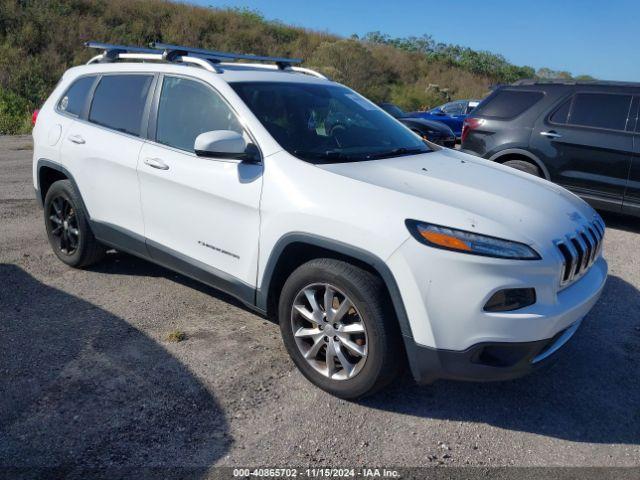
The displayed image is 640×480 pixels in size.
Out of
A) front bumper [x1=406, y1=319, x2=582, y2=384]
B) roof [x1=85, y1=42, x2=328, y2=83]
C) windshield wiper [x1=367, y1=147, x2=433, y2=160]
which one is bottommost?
front bumper [x1=406, y1=319, x2=582, y2=384]

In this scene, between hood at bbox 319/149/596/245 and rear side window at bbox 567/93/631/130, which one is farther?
rear side window at bbox 567/93/631/130

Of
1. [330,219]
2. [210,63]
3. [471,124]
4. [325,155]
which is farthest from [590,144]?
[330,219]

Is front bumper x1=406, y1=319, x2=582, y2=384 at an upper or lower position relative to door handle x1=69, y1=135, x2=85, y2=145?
lower

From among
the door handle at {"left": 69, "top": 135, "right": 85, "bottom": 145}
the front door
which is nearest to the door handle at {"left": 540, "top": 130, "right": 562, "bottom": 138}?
the front door

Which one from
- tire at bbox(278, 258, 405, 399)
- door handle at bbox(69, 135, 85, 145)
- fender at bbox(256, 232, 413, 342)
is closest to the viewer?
fender at bbox(256, 232, 413, 342)

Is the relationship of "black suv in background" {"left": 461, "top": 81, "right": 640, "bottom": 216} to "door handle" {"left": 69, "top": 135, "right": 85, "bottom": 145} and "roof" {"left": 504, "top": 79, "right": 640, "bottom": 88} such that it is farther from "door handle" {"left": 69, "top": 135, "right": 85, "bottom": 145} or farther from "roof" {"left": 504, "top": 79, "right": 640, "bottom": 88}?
"door handle" {"left": 69, "top": 135, "right": 85, "bottom": 145}

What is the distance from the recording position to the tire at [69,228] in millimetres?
4965

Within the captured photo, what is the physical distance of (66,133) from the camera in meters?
5.00

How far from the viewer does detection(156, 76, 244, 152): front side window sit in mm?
3908

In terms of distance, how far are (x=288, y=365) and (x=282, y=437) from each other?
0.73 metres

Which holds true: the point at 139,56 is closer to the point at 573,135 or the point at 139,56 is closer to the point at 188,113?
the point at 188,113

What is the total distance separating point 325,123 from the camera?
13.4 feet

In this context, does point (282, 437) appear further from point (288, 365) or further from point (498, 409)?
point (498, 409)

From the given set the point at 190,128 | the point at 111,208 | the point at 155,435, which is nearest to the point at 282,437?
the point at 155,435
